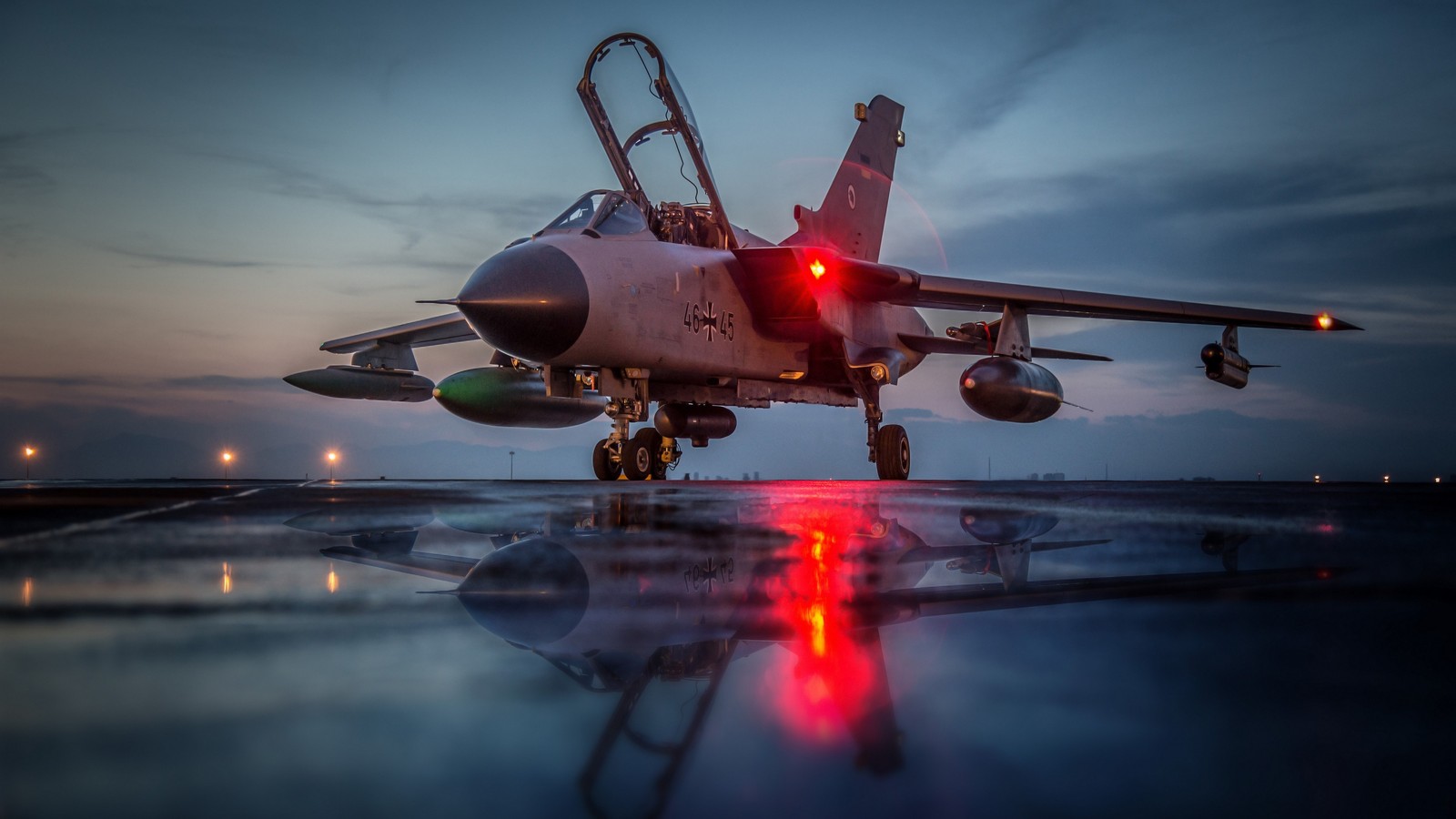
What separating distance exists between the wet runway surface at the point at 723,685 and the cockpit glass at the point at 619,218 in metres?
6.75

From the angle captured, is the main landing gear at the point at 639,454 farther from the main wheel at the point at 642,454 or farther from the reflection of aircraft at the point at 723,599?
the reflection of aircraft at the point at 723,599

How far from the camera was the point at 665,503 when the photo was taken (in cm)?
571

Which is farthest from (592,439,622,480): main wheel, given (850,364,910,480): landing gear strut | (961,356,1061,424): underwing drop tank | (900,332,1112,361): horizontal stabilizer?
(900,332,1112,361): horizontal stabilizer

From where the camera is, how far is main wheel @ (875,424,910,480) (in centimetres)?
1220

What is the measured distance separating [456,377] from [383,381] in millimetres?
3499

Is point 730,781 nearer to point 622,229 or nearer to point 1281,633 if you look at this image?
point 1281,633

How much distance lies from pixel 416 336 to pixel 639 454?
6628 mm

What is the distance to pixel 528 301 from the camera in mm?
7730

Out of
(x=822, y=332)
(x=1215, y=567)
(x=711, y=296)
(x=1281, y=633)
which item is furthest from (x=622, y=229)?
(x=1281, y=633)

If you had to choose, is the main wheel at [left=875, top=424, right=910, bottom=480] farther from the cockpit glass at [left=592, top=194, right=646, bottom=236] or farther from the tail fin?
the cockpit glass at [left=592, top=194, right=646, bottom=236]

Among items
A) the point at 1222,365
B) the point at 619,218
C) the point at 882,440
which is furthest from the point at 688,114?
the point at 1222,365

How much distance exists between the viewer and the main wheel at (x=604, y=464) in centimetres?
1061

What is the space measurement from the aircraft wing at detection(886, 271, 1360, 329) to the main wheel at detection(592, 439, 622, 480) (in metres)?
4.59

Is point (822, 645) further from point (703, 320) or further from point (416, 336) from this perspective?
point (416, 336)
